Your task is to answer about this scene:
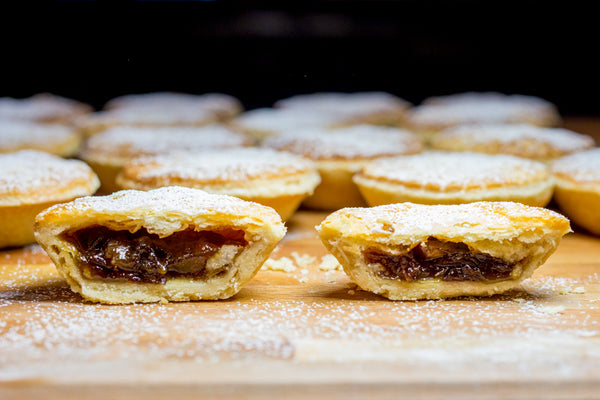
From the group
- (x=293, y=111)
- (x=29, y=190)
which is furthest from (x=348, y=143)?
(x=29, y=190)

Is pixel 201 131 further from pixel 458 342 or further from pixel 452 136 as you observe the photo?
pixel 458 342

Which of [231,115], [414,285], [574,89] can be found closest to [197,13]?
[231,115]

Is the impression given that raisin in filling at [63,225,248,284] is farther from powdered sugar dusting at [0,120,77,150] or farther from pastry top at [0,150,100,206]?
powdered sugar dusting at [0,120,77,150]

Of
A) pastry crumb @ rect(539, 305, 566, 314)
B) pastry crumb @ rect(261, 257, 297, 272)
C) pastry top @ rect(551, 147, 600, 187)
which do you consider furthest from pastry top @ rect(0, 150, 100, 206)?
pastry top @ rect(551, 147, 600, 187)

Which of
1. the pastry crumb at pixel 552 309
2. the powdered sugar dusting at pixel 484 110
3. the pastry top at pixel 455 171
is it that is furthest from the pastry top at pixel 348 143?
the pastry crumb at pixel 552 309

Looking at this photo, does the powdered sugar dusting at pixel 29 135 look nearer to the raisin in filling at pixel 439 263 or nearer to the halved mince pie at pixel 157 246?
the halved mince pie at pixel 157 246

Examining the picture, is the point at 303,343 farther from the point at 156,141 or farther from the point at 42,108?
the point at 42,108
